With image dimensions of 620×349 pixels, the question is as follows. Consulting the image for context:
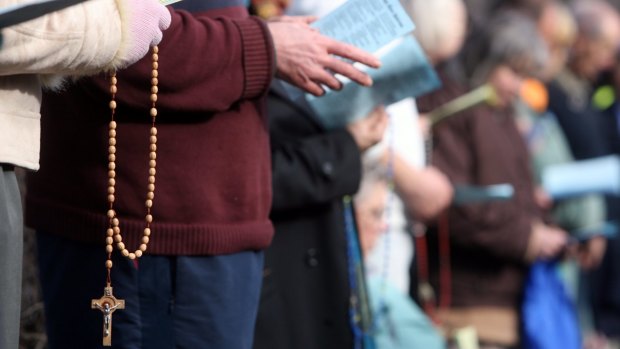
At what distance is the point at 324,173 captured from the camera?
3.18 metres

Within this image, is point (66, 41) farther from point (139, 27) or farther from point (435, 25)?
point (435, 25)

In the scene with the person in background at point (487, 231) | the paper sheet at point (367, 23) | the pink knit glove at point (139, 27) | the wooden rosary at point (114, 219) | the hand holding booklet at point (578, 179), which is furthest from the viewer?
the hand holding booklet at point (578, 179)

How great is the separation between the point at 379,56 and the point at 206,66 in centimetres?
72

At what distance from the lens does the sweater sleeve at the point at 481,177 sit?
15.0ft

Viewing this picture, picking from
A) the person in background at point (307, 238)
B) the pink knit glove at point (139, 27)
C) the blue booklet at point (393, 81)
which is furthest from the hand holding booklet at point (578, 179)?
the pink knit glove at point (139, 27)

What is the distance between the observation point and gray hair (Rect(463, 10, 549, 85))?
5.04m

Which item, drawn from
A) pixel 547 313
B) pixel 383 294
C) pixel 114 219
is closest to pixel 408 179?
pixel 383 294

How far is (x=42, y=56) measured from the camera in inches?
82.3

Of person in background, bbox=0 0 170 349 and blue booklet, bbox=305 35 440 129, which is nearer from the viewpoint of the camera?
person in background, bbox=0 0 170 349

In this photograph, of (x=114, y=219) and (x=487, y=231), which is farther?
(x=487, y=231)

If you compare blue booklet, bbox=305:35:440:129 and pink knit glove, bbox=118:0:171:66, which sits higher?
pink knit glove, bbox=118:0:171:66

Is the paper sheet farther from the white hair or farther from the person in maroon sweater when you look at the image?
the white hair

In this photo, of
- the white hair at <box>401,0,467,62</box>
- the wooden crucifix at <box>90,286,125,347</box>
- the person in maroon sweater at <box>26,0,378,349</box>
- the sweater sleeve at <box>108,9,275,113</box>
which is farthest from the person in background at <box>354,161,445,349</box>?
the wooden crucifix at <box>90,286,125,347</box>

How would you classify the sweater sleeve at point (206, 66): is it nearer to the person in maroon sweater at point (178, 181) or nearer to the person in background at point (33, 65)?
Answer: the person in maroon sweater at point (178, 181)
